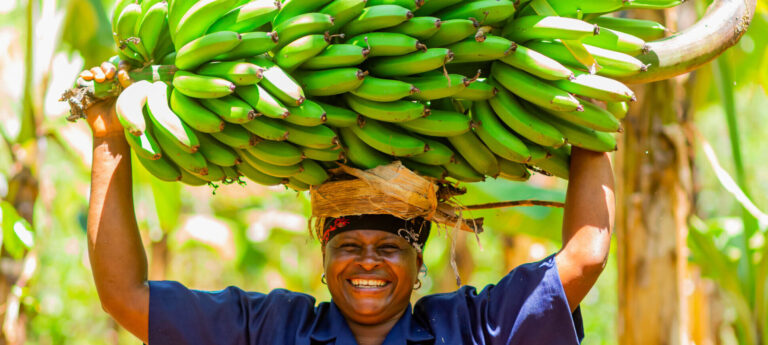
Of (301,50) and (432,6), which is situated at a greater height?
(432,6)

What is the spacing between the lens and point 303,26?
168cm

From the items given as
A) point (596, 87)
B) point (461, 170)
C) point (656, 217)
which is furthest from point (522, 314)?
point (656, 217)

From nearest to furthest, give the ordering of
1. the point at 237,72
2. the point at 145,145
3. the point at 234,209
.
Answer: the point at 237,72 < the point at 145,145 < the point at 234,209

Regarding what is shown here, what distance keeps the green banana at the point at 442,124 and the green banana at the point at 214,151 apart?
45cm

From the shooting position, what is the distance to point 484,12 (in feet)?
5.63

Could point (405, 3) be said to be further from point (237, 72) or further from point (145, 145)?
point (145, 145)

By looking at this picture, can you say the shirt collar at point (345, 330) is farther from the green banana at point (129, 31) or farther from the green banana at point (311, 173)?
the green banana at point (129, 31)

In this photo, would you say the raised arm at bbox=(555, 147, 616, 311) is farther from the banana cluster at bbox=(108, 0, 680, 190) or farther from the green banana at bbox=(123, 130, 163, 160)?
the green banana at bbox=(123, 130, 163, 160)

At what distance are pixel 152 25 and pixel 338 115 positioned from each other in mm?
524

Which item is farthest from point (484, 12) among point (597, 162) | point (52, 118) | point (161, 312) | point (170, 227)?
point (170, 227)

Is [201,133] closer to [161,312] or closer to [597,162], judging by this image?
[161,312]

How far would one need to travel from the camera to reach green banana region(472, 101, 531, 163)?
72.0 inches

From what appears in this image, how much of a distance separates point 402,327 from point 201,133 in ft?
2.55

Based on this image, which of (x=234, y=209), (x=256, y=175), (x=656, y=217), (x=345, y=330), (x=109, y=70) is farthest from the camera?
(x=234, y=209)
